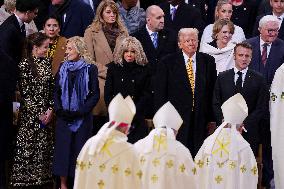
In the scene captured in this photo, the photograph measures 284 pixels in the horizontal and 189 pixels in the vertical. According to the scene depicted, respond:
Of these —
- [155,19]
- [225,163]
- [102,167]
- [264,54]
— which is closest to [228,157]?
[225,163]

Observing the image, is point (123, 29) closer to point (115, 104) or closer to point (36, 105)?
point (36, 105)

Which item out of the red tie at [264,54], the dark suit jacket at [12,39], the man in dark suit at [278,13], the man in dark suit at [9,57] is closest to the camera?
the man in dark suit at [9,57]

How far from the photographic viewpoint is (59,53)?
14078mm

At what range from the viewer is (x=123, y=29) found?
14242mm

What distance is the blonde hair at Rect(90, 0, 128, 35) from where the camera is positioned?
14.2m

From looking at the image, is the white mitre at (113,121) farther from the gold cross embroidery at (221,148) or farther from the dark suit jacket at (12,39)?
the dark suit jacket at (12,39)

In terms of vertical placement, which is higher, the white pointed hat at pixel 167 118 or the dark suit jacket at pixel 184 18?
the dark suit jacket at pixel 184 18

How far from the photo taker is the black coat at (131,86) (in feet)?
43.9

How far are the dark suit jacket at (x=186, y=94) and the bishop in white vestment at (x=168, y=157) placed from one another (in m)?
2.20

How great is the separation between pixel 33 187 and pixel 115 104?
143 inches

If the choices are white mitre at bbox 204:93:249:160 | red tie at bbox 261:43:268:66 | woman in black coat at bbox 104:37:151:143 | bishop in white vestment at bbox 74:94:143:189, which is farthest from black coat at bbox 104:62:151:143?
bishop in white vestment at bbox 74:94:143:189

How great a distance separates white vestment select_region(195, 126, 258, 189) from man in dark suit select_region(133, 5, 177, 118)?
7.80 ft

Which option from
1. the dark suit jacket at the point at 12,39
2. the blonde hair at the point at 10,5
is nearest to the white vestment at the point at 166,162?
the dark suit jacket at the point at 12,39

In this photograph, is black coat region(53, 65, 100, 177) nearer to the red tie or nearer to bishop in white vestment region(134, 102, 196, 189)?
bishop in white vestment region(134, 102, 196, 189)
